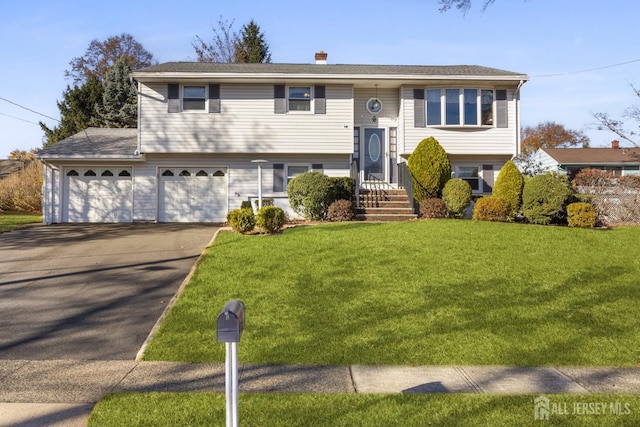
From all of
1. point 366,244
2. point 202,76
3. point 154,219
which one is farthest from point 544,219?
point 154,219

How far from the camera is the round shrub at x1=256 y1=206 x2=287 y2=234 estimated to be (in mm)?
12297

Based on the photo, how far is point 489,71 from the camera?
60.4 feet

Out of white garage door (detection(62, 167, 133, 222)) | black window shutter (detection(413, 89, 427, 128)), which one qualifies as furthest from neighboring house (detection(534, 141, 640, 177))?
white garage door (detection(62, 167, 133, 222))

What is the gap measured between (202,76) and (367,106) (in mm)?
6364

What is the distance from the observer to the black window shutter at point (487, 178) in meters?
18.7

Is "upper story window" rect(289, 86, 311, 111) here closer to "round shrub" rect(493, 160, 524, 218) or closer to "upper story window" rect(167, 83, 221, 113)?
"upper story window" rect(167, 83, 221, 113)

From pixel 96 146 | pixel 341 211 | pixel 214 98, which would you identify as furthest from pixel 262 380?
pixel 96 146

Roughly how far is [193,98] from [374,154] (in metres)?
7.20

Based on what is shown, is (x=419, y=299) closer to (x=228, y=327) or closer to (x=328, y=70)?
(x=228, y=327)

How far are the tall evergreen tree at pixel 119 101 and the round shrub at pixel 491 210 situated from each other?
80.3 feet

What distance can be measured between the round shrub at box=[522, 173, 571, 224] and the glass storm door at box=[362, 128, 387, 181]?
18.3ft

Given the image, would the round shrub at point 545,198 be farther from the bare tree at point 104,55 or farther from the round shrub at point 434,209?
the bare tree at point 104,55

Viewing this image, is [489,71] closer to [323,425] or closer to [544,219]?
[544,219]

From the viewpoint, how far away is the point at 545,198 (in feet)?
47.7
